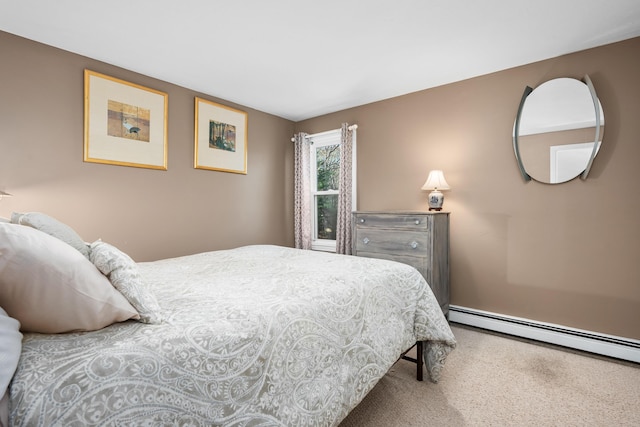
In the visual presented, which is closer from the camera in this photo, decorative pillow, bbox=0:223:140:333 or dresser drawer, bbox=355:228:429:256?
decorative pillow, bbox=0:223:140:333

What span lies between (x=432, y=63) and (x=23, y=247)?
3094 mm

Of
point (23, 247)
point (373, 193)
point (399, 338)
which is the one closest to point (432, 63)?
point (373, 193)

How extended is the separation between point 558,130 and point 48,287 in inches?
137

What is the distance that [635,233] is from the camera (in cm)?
242

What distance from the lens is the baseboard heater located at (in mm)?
2426

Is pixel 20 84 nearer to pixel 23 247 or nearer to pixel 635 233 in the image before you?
pixel 23 247

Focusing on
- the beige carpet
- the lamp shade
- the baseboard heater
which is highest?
the lamp shade

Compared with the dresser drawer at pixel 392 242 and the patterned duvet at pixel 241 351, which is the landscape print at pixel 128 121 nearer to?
the patterned duvet at pixel 241 351

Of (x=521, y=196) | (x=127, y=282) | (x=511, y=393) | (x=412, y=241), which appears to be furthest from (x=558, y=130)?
(x=127, y=282)

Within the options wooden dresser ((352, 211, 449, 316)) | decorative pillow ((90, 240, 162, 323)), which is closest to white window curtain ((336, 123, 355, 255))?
wooden dresser ((352, 211, 449, 316))

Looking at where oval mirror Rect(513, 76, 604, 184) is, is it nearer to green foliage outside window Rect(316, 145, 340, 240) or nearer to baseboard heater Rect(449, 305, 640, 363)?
baseboard heater Rect(449, 305, 640, 363)

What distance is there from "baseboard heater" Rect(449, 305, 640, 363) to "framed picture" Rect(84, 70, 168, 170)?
351cm

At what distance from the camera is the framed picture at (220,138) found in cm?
351

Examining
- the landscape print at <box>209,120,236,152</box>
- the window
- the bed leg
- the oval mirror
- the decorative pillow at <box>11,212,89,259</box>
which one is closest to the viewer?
the decorative pillow at <box>11,212,89,259</box>
